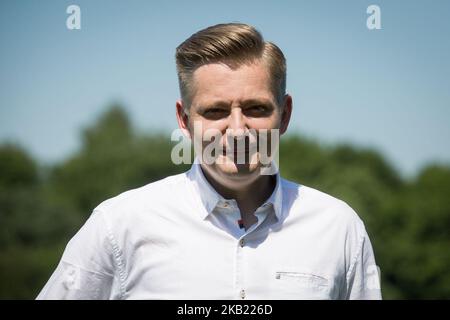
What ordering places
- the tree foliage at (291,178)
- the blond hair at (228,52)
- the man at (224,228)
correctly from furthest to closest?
the tree foliage at (291,178) < the blond hair at (228,52) < the man at (224,228)

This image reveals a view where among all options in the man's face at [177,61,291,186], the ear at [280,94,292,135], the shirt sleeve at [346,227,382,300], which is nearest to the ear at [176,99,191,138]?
the man's face at [177,61,291,186]

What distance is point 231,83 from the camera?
4.06m

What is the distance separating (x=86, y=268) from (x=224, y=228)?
0.76 meters

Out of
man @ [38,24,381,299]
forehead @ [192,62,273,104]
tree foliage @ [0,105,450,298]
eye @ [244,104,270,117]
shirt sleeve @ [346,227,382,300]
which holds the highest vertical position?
forehead @ [192,62,273,104]

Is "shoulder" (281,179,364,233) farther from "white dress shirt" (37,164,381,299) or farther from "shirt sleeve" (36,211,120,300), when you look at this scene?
"shirt sleeve" (36,211,120,300)

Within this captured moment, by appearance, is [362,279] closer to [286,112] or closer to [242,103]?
[286,112]

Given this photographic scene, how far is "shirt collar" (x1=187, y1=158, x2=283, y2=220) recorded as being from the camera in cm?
425

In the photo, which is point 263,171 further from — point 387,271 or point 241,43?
point 387,271

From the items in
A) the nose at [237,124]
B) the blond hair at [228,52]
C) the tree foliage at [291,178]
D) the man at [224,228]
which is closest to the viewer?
the nose at [237,124]

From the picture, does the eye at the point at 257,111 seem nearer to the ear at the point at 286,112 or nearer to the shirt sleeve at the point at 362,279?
the ear at the point at 286,112

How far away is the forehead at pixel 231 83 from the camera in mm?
4039

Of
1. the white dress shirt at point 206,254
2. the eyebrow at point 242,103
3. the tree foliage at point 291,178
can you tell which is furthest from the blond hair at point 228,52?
the tree foliage at point 291,178
